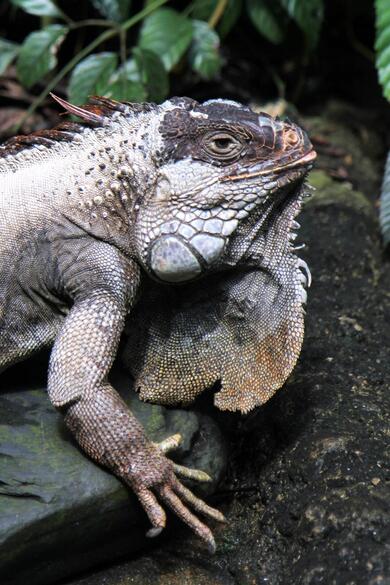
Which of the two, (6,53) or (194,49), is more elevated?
(194,49)

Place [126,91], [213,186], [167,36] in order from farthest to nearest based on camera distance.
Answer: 1. [167,36]
2. [126,91]
3. [213,186]

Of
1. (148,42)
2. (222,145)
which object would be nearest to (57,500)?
(222,145)

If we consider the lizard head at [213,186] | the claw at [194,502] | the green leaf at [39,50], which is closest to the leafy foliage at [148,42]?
the green leaf at [39,50]

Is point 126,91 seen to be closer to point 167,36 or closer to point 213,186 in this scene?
point 167,36

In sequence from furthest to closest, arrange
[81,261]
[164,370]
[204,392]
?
[204,392] < [164,370] < [81,261]

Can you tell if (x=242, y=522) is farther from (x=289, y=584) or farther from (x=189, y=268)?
(x=189, y=268)

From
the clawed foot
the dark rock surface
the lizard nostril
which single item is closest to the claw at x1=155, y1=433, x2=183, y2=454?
the clawed foot

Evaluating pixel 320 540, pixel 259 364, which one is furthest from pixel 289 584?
pixel 259 364

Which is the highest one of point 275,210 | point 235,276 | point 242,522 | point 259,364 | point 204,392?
point 275,210
